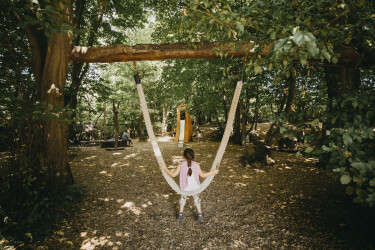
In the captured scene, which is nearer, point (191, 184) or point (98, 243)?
point (98, 243)

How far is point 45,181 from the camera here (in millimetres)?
2574

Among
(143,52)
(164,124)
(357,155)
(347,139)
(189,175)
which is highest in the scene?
(143,52)

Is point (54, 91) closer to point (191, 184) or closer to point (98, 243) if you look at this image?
point (98, 243)

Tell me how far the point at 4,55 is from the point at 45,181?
202 centimetres

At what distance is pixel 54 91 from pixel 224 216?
310 cm

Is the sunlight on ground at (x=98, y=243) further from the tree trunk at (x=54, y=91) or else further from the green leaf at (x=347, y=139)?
the green leaf at (x=347, y=139)

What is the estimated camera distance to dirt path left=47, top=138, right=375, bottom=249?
2.11 metres

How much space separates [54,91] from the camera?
8.79 ft

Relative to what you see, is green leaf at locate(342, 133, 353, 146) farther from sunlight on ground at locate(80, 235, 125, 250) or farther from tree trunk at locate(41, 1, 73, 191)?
tree trunk at locate(41, 1, 73, 191)

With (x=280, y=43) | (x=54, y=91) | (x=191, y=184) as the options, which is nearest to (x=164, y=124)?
(x=54, y=91)

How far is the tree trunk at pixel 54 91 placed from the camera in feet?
8.64

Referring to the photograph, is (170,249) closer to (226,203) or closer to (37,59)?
(226,203)

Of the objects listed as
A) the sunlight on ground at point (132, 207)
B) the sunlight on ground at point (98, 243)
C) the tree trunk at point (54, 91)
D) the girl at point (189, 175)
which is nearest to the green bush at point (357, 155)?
the girl at point (189, 175)

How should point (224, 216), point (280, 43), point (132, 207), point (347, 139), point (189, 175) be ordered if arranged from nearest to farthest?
point (280, 43) < point (347, 139) < point (189, 175) < point (224, 216) < point (132, 207)
